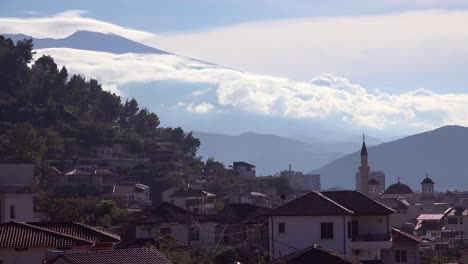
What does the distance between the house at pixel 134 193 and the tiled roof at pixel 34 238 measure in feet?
194

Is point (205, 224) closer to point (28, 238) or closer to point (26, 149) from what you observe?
point (28, 238)

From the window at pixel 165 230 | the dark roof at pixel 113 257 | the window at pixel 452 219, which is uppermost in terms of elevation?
the dark roof at pixel 113 257

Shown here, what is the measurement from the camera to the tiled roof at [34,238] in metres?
31.4

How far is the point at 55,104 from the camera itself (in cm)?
12181

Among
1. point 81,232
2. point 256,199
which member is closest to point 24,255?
point 81,232

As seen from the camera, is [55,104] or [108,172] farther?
[55,104]

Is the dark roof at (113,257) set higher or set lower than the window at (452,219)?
higher

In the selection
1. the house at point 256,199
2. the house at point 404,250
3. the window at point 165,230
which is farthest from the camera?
the house at point 256,199

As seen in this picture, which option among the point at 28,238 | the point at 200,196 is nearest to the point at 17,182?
the point at 28,238

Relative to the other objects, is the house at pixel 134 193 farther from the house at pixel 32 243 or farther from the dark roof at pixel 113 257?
the dark roof at pixel 113 257

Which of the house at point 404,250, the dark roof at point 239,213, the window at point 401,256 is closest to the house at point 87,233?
the house at point 404,250

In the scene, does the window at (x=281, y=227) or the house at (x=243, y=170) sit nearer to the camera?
the window at (x=281, y=227)

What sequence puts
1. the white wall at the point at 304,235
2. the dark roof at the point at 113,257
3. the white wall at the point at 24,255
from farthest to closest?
the white wall at the point at 304,235, the white wall at the point at 24,255, the dark roof at the point at 113,257

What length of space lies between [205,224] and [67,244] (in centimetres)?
2302
